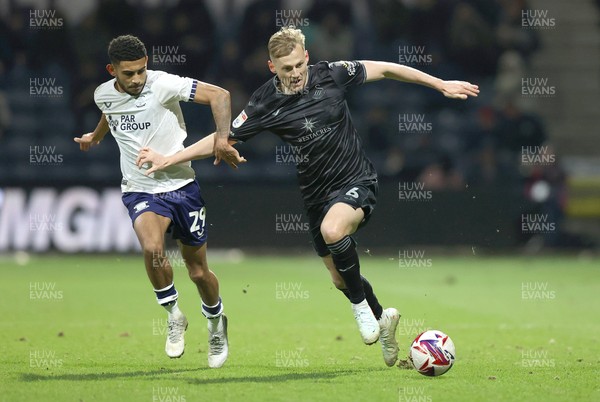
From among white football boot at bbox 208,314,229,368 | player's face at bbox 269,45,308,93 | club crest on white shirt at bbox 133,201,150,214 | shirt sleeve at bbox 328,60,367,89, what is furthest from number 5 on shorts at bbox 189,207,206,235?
shirt sleeve at bbox 328,60,367,89

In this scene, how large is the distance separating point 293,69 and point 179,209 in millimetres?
1440

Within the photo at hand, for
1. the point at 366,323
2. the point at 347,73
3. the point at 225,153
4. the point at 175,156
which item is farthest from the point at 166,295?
the point at 347,73

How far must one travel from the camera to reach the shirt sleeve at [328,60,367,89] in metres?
8.32

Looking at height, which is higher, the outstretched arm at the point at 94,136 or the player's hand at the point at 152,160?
the player's hand at the point at 152,160

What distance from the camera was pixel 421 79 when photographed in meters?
8.16

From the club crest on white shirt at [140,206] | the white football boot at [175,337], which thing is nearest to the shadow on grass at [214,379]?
the white football boot at [175,337]

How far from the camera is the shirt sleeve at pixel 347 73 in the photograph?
27.3 ft

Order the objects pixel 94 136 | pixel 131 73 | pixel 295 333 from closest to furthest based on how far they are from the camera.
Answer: pixel 131 73
pixel 94 136
pixel 295 333

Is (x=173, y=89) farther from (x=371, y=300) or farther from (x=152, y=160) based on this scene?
(x=371, y=300)

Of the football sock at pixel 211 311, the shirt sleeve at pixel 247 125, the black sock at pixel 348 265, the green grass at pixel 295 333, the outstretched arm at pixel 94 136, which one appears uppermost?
the shirt sleeve at pixel 247 125

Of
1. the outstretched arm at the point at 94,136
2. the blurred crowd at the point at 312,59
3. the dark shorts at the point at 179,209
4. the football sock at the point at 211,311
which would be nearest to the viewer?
the dark shorts at the point at 179,209

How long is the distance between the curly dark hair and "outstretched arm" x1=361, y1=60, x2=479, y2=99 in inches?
71.4

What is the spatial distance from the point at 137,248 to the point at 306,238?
2896 millimetres

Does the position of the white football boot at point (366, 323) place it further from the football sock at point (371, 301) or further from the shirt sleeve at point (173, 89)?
the shirt sleeve at point (173, 89)
